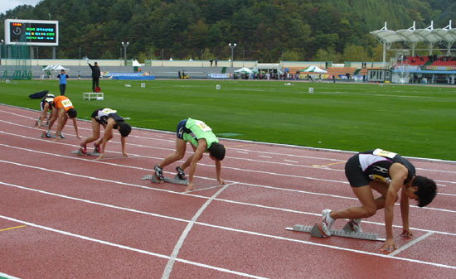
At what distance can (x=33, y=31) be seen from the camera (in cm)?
8750

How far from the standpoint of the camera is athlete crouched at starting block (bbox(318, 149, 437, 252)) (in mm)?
7035

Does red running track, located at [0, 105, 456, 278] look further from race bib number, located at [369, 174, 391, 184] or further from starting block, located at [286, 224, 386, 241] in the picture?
race bib number, located at [369, 174, 391, 184]

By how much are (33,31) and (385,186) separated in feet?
287

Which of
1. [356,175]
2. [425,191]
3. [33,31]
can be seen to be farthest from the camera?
[33,31]

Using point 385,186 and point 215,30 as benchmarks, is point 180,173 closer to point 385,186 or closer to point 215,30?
point 385,186

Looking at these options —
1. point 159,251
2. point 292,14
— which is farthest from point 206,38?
point 159,251

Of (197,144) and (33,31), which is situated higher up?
(33,31)

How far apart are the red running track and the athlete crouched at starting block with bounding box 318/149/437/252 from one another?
0.34m

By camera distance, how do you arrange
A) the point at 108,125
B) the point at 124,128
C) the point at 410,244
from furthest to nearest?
the point at 108,125
the point at 124,128
the point at 410,244

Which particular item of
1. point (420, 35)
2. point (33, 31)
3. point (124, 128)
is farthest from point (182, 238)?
point (33, 31)

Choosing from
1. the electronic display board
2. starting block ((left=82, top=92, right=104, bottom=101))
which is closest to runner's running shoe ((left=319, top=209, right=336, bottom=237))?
starting block ((left=82, top=92, right=104, bottom=101))

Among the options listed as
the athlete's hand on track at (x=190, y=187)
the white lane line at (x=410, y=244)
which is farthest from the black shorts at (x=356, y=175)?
the athlete's hand on track at (x=190, y=187)

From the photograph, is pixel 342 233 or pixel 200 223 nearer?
pixel 342 233

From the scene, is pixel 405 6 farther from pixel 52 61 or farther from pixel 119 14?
pixel 52 61
